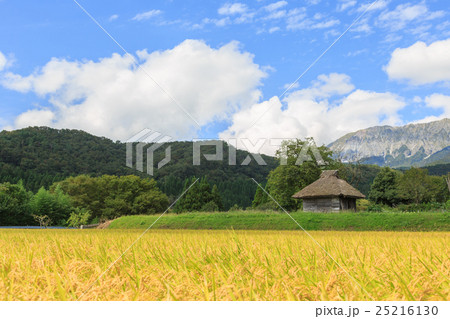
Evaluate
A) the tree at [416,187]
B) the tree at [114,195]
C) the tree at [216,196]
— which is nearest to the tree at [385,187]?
the tree at [416,187]

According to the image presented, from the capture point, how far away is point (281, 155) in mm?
57688

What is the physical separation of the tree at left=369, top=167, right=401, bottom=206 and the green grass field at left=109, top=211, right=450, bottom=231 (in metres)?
41.9

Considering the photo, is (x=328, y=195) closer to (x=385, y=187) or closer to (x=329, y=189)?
(x=329, y=189)

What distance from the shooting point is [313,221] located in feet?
121

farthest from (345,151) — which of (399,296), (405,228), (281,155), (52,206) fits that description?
(399,296)

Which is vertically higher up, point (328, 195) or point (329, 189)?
point (329, 189)

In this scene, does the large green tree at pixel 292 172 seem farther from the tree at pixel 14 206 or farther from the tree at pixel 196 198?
the tree at pixel 14 206

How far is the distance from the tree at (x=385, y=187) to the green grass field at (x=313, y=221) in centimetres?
4187

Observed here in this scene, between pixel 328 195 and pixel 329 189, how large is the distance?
0.96 metres

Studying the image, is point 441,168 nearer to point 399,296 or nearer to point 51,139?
point 51,139

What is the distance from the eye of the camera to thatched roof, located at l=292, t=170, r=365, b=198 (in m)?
47.0

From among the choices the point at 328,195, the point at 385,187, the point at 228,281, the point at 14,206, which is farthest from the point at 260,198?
the point at 228,281

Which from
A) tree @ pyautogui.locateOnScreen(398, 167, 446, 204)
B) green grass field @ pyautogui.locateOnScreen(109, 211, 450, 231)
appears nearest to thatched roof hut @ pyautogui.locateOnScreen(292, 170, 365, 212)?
green grass field @ pyautogui.locateOnScreen(109, 211, 450, 231)

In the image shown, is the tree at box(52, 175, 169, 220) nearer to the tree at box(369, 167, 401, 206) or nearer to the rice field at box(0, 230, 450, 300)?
the tree at box(369, 167, 401, 206)
